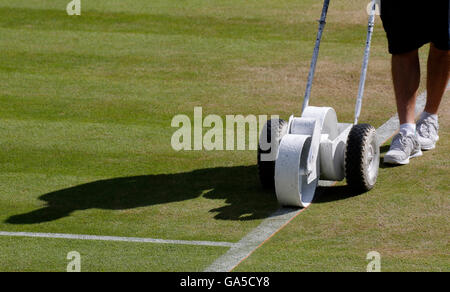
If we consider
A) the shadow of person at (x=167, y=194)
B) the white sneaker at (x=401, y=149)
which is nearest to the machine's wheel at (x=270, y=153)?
the shadow of person at (x=167, y=194)

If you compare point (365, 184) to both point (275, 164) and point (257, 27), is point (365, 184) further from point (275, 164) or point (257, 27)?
point (257, 27)

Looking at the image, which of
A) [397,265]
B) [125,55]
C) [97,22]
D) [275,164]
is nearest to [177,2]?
[97,22]

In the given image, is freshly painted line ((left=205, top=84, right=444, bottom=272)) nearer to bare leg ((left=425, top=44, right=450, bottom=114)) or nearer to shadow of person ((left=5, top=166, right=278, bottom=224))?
shadow of person ((left=5, top=166, right=278, bottom=224))

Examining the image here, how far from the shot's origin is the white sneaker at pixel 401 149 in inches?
283

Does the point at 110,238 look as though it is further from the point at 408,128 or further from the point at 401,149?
the point at 408,128

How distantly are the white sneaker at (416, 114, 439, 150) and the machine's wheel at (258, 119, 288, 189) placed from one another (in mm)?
1379

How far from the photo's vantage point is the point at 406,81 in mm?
7391

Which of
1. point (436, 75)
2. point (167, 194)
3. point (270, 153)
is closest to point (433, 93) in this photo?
point (436, 75)

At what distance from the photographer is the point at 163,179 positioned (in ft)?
23.5

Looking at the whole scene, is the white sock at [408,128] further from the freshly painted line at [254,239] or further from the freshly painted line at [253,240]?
the freshly painted line at [253,240]

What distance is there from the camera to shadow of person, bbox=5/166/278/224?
6449 millimetres

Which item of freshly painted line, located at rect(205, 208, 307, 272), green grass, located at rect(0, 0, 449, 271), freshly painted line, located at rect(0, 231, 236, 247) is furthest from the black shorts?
freshly painted line, located at rect(0, 231, 236, 247)

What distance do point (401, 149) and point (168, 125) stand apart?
2.23 m
